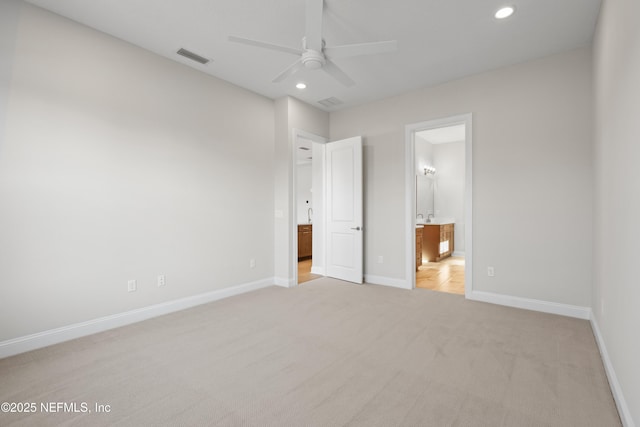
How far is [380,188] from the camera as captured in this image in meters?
4.88

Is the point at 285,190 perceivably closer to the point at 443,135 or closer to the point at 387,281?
the point at 387,281

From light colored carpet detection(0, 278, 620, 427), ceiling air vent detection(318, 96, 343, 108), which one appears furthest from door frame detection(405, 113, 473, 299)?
ceiling air vent detection(318, 96, 343, 108)

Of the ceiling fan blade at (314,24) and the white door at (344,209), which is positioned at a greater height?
the ceiling fan blade at (314,24)

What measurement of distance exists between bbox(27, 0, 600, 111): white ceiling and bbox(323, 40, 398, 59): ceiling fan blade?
0.39 m

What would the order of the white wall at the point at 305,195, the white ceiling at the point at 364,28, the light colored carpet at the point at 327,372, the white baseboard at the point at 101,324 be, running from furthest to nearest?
the white wall at the point at 305,195 < the white ceiling at the point at 364,28 < the white baseboard at the point at 101,324 < the light colored carpet at the point at 327,372

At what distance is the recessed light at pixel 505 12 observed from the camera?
8.56 ft

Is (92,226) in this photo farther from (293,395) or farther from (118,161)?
(293,395)

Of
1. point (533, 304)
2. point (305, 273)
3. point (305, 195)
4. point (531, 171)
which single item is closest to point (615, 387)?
point (533, 304)

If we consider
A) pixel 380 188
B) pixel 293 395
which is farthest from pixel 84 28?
pixel 380 188

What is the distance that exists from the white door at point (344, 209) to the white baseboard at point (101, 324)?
6.01ft

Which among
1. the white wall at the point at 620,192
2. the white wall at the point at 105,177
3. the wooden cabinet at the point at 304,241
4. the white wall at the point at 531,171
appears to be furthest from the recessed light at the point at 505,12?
the wooden cabinet at the point at 304,241

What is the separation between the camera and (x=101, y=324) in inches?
116

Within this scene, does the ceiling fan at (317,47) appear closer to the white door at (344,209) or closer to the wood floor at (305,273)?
the white door at (344,209)

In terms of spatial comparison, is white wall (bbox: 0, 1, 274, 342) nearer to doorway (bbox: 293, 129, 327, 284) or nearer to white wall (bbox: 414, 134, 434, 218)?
doorway (bbox: 293, 129, 327, 284)
